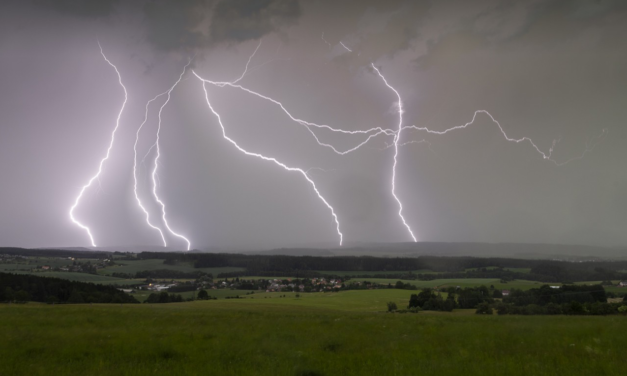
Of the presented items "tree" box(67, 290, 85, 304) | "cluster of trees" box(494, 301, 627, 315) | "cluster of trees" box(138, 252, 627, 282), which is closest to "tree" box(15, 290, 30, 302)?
"tree" box(67, 290, 85, 304)

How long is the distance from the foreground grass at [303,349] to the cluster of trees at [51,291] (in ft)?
88.9

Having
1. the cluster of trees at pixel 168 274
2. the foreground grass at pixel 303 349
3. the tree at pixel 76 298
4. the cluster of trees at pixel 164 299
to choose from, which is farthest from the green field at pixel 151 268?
the foreground grass at pixel 303 349

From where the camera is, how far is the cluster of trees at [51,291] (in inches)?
1342

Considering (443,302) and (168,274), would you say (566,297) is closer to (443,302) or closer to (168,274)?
(443,302)

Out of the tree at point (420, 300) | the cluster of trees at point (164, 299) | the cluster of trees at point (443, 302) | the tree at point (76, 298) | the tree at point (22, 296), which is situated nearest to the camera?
the cluster of trees at point (443, 302)

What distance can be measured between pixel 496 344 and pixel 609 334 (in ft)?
13.0

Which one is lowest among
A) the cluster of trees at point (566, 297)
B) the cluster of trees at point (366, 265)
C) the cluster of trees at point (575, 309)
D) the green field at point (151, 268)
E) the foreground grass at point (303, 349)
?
the cluster of trees at point (366, 265)

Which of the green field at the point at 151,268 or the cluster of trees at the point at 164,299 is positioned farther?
the green field at the point at 151,268

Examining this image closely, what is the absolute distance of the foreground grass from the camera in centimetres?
696

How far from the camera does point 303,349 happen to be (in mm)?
9117

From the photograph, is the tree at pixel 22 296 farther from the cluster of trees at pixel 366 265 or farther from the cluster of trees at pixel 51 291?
the cluster of trees at pixel 366 265

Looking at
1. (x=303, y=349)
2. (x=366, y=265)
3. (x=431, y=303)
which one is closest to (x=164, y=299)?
(x=431, y=303)

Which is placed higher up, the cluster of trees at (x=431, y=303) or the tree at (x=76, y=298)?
the cluster of trees at (x=431, y=303)

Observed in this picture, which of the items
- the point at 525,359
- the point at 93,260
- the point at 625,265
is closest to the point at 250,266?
the point at 93,260
